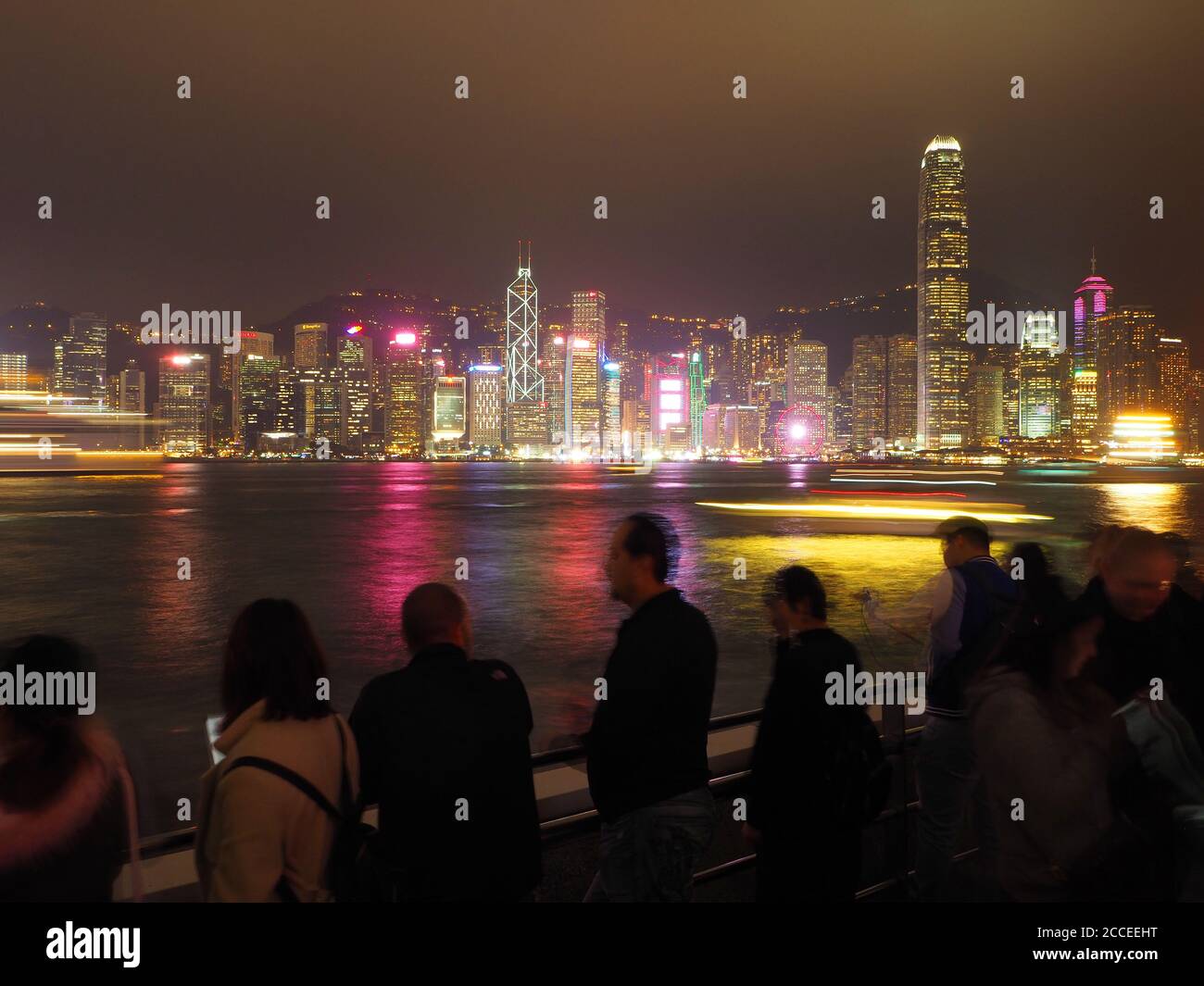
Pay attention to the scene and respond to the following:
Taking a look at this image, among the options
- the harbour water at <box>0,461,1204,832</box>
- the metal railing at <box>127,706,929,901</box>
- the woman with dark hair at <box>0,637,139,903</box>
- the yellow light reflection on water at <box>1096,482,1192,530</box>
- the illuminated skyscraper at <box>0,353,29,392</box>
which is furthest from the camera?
the illuminated skyscraper at <box>0,353,29,392</box>

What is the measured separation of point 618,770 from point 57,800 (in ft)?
5.71

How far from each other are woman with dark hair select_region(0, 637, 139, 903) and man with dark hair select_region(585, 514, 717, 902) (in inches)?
60.8

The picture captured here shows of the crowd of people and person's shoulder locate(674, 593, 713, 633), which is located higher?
person's shoulder locate(674, 593, 713, 633)

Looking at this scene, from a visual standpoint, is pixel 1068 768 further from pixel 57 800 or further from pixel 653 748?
pixel 57 800

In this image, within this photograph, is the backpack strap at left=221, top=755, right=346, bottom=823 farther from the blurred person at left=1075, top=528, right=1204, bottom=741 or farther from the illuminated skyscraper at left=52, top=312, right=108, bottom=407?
the illuminated skyscraper at left=52, top=312, right=108, bottom=407

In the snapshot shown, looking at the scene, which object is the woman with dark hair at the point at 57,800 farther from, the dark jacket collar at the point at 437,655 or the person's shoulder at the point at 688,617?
the person's shoulder at the point at 688,617

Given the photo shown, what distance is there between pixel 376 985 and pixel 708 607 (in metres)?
17.8

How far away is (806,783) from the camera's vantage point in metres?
3.18

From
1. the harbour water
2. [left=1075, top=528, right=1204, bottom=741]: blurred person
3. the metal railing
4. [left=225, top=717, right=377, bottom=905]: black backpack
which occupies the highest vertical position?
[left=1075, top=528, right=1204, bottom=741]: blurred person

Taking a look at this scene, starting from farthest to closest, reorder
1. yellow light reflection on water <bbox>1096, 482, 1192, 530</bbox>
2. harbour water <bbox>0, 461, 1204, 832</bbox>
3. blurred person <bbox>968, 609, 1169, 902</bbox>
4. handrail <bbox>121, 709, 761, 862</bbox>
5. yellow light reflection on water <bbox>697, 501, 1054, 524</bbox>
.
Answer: yellow light reflection on water <bbox>697, 501, 1054, 524</bbox>
yellow light reflection on water <bbox>1096, 482, 1192, 530</bbox>
harbour water <bbox>0, 461, 1204, 832</bbox>
handrail <bbox>121, 709, 761, 862</bbox>
blurred person <bbox>968, 609, 1169, 902</bbox>

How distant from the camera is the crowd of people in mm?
2605

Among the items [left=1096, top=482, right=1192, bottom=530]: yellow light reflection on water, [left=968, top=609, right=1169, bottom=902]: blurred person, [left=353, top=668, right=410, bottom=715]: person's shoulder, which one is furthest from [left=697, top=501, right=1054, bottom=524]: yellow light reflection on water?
[left=353, top=668, right=410, bottom=715]: person's shoulder

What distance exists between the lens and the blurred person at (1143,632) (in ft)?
12.2

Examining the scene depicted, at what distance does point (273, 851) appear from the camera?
2.62 meters
